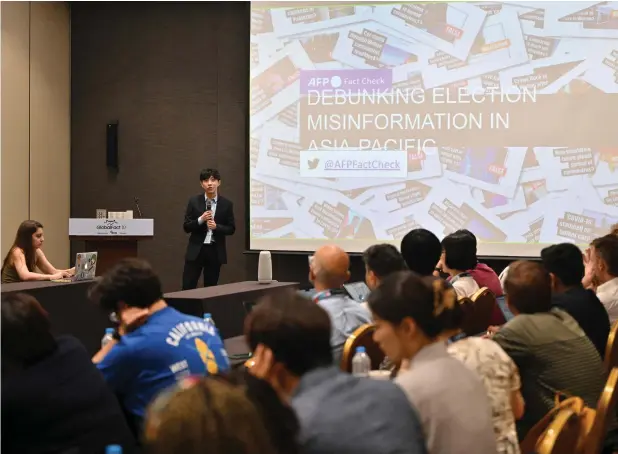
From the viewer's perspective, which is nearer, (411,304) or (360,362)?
(411,304)

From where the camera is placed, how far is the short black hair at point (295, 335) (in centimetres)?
158

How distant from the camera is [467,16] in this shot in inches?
285

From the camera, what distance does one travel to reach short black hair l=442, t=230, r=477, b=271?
4.57 m

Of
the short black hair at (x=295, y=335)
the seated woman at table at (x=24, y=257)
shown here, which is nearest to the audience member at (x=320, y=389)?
the short black hair at (x=295, y=335)

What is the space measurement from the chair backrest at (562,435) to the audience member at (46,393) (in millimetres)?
1099

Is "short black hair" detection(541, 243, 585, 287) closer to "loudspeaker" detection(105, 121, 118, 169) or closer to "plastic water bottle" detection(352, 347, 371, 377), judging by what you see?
"plastic water bottle" detection(352, 347, 371, 377)

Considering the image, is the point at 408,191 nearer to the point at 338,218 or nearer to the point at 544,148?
the point at 338,218

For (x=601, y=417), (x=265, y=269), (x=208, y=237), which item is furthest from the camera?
(x=208, y=237)

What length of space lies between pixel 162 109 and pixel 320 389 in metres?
7.39

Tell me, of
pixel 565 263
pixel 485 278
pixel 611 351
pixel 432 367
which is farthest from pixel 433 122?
pixel 432 367

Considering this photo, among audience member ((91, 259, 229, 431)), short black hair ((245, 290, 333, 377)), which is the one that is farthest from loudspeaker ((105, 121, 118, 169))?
short black hair ((245, 290, 333, 377))

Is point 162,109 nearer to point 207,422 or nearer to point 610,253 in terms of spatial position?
point 610,253

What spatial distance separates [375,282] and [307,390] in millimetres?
2258

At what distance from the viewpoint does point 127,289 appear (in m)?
2.68
